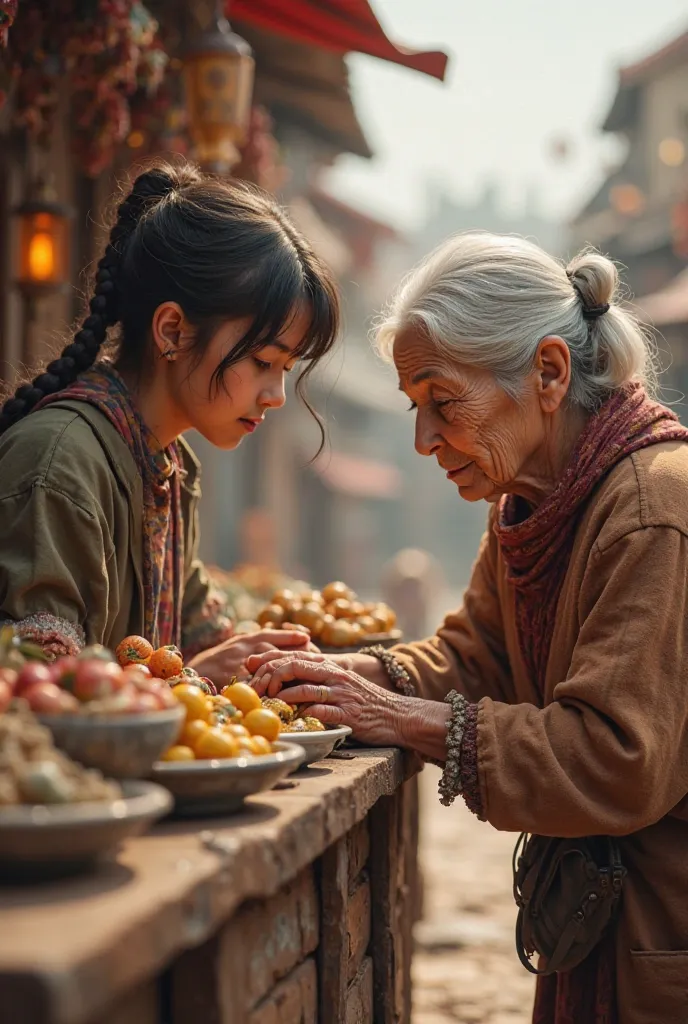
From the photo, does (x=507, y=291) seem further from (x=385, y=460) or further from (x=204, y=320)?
(x=385, y=460)

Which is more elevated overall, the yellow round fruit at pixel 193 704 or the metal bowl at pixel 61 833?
the yellow round fruit at pixel 193 704

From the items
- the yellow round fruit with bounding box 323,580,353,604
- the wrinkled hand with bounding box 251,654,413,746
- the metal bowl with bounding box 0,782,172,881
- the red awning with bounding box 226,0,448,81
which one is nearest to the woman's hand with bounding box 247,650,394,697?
the wrinkled hand with bounding box 251,654,413,746

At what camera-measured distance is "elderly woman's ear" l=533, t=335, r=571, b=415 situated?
2.81m

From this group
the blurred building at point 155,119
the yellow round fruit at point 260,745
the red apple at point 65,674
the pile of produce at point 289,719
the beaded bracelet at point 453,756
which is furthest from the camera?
the blurred building at point 155,119

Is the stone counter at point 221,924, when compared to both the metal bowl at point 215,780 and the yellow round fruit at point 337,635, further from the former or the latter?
the yellow round fruit at point 337,635

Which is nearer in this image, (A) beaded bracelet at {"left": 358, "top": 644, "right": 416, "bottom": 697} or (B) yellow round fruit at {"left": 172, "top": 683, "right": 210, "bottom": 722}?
(B) yellow round fruit at {"left": 172, "top": 683, "right": 210, "bottom": 722}

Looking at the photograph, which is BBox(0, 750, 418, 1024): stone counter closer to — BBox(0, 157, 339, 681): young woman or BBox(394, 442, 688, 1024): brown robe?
BBox(394, 442, 688, 1024): brown robe

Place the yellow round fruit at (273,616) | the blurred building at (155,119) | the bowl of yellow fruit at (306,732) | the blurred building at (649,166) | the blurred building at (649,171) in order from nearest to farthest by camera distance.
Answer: the bowl of yellow fruit at (306,732)
the yellow round fruit at (273,616)
the blurred building at (155,119)
the blurred building at (649,171)
the blurred building at (649,166)

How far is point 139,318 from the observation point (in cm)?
295

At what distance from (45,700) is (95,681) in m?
0.07

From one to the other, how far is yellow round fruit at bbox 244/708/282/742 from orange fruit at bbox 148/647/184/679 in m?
0.35

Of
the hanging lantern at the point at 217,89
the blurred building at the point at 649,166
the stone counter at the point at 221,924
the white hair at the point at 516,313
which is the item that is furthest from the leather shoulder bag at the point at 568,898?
the blurred building at the point at 649,166

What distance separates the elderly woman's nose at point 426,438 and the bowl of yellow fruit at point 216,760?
3.71 ft

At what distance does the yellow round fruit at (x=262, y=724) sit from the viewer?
1937 mm
